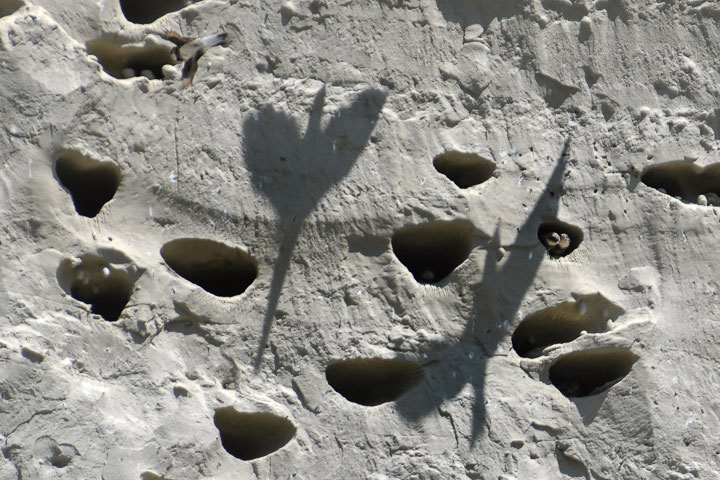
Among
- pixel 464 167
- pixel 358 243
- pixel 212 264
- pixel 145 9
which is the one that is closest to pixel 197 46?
pixel 145 9

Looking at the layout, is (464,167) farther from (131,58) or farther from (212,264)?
(131,58)

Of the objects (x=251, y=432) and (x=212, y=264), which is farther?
(x=212, y=264)

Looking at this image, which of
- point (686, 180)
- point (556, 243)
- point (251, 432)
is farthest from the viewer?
point (686, 180)

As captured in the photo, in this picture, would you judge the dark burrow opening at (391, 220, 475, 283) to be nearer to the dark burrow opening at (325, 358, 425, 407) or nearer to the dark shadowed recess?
the dark burrow opening at (325, 358, 425, 407)

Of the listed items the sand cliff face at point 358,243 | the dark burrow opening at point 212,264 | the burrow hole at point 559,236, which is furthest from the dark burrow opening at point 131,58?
the burrow hole at point 559,236

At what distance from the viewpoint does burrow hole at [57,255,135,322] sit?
358 centimetres

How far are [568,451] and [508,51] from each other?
142 centimetres

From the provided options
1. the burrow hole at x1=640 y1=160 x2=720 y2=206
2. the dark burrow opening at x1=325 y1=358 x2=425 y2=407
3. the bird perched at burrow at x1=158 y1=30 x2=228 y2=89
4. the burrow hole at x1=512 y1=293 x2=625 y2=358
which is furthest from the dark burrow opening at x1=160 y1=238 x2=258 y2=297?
the burrow hole at x1=640 y1=160 x2=720 y2=206

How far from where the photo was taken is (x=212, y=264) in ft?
12.6

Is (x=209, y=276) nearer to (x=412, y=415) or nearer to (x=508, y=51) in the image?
(x=412, y=415)

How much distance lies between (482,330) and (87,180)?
1381 millimetres

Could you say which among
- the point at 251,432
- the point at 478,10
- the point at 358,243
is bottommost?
the point at 251,432

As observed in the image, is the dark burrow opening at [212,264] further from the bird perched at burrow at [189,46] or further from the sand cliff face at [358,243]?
the bird perched at burrow at [189,46]

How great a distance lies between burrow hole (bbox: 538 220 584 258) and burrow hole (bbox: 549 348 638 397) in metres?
0.35
